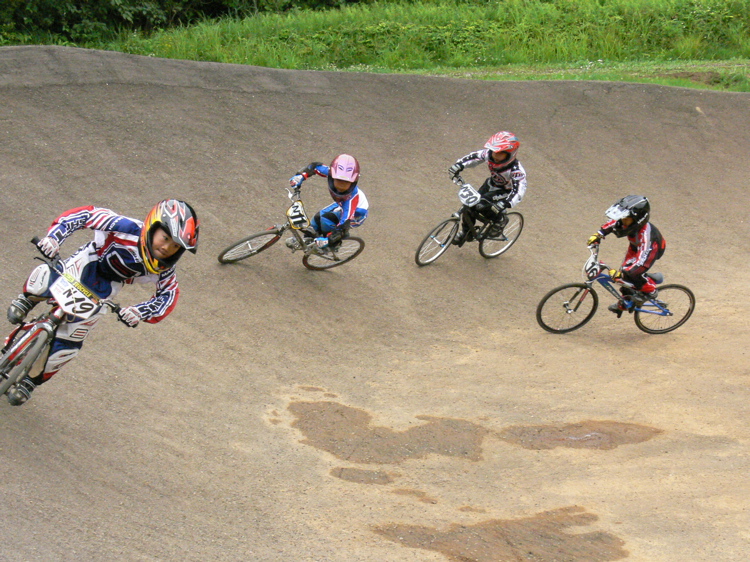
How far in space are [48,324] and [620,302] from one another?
8.08m

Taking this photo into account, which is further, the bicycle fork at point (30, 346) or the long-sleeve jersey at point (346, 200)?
the long-sleeve jersey at point (346, 200)

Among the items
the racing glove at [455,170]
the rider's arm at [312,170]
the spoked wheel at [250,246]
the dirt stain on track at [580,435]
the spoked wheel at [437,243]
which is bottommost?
the dirt stain on track at [580,435]

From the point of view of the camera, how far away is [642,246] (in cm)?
988

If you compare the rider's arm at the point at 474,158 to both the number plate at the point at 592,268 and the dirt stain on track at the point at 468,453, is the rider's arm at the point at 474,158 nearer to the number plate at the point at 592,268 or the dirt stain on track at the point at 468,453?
the number plate at the point at 592,268

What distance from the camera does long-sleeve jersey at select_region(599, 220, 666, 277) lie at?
985 centimetres

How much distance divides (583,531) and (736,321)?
689 cm

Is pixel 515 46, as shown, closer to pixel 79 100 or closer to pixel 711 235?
pixel 711 235

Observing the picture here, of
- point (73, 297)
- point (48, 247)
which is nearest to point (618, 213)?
point (73, 297)

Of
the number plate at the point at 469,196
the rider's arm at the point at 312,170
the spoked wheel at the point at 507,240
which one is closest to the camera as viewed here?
the rider's arm at the point at 312,170

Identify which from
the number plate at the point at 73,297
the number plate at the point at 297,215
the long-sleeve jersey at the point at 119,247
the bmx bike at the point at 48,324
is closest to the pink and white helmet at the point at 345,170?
the number plate at the point at 297,215

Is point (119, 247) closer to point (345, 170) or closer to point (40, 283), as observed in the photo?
point (40, 283)

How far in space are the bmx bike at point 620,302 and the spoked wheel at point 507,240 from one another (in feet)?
6.70

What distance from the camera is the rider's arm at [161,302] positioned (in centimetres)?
596

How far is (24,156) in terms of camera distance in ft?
39.9
